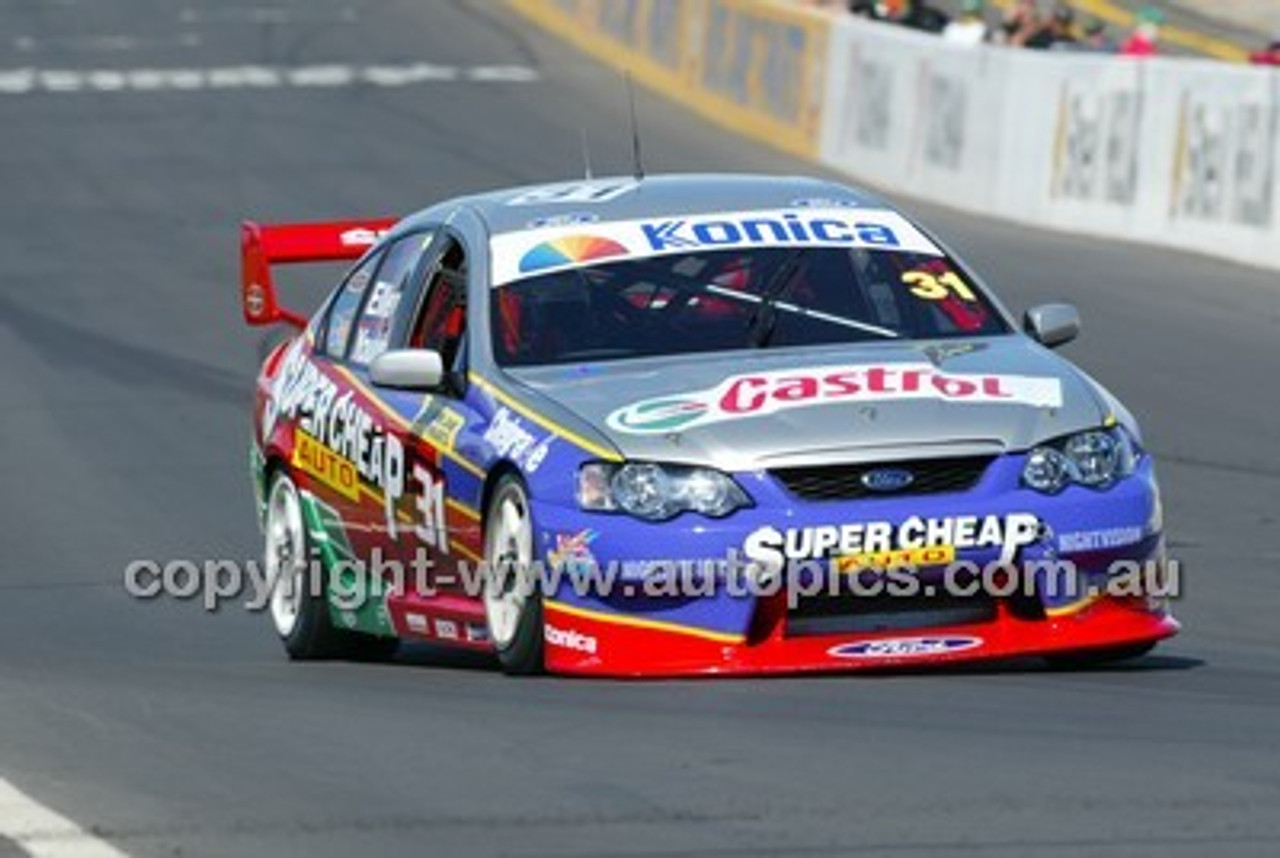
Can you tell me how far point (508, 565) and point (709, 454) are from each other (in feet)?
2.32

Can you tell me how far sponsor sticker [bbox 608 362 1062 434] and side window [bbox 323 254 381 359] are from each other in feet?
6.87

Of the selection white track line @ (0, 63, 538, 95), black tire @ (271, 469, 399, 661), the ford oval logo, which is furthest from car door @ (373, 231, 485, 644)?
white track line @ (0, 63, 538, 95)

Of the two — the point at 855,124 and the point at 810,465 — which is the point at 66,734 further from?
the point at 855,124

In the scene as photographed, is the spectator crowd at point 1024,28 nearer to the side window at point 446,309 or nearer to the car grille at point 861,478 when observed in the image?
the side window at point 446,309

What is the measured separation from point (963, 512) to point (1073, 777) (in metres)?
2.00

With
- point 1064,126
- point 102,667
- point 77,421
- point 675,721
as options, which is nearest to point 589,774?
point 675,721

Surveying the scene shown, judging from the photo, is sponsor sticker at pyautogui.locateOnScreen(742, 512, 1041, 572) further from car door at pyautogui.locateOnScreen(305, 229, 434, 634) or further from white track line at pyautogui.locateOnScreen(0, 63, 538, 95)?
white track line at pyautogui.locateOnScreen(0, 63, 538, 95)

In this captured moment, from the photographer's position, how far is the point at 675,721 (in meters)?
8.70

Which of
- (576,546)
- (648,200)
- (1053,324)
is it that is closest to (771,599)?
(576,546)

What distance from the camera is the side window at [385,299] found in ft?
37.6

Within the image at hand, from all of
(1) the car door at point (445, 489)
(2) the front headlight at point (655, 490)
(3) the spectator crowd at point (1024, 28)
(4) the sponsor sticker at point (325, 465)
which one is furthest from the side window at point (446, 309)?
(3) the spectator crowd at point (1024, 28)

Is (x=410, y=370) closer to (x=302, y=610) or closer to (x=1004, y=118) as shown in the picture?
(x=302, y=610)

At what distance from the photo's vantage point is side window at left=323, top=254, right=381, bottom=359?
38.7 ft

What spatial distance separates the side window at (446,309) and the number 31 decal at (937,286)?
4.24ft
